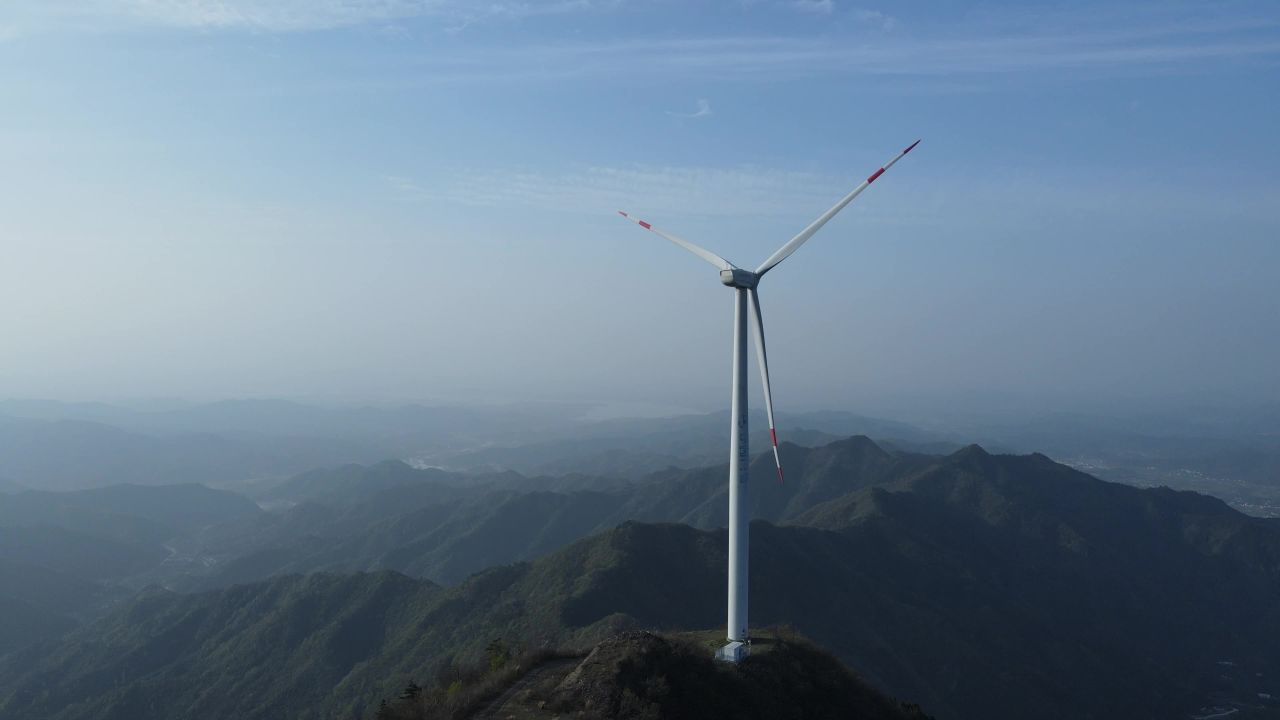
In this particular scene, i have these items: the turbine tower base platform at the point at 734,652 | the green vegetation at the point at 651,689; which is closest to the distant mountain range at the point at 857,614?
the green vegetation at the point at 651,689

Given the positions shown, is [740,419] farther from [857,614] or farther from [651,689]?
[857,614]

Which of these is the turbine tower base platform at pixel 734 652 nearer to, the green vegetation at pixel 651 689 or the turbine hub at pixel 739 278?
the green vegetation at pixel 651 689

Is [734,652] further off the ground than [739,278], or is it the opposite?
[739,278]

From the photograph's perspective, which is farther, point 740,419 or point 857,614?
point 857,614

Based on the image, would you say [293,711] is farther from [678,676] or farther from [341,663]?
[678,676]

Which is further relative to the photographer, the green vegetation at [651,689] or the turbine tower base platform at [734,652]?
the turbine tower base platform at [734,652]

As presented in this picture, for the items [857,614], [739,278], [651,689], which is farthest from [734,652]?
[857,614]
